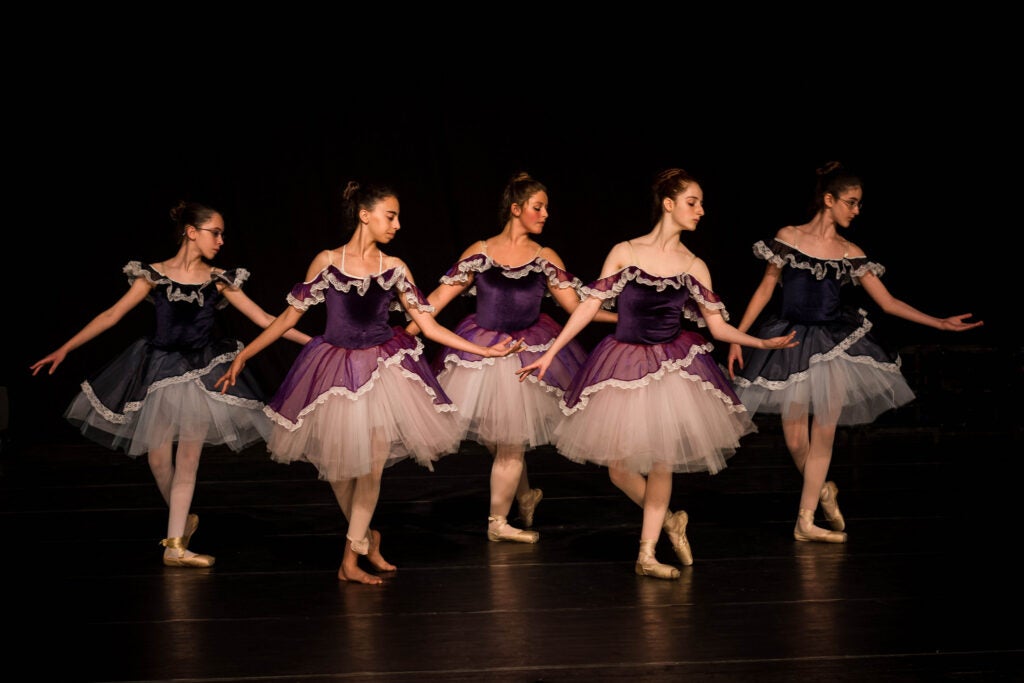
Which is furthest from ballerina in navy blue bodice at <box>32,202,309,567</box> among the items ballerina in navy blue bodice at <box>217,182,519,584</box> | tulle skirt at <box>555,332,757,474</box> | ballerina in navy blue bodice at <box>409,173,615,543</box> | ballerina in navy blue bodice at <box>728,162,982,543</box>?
ballerina in navy blue bodice at <box>728,162,982,543</box>

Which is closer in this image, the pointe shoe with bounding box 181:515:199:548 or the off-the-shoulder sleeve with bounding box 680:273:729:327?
the off-the-shoulder sleeve with bounding box 680:273:729:327

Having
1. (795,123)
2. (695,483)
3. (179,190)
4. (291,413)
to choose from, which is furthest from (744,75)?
(291,413)

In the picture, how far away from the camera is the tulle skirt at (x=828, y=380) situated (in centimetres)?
375

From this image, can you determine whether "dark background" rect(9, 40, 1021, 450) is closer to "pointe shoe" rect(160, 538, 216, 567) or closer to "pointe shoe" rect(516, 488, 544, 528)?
"pointe shoe" rect(516, 488, 544, 528)

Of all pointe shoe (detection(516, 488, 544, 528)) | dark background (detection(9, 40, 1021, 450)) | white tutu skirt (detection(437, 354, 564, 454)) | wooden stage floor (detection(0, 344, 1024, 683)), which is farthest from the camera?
dark background (detection(9, 40, 1021, 450))

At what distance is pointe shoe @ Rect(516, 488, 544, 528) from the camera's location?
4.07 m

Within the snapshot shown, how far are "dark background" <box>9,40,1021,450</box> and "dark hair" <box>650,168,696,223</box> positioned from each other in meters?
3.06

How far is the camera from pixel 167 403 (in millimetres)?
3619

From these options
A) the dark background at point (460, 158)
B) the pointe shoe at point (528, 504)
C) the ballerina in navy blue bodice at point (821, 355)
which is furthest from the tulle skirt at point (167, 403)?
the dark background at point (460, 158)

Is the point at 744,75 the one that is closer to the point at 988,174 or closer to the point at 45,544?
the point at 988,174

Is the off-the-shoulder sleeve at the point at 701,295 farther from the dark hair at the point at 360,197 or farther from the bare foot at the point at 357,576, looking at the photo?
the bare foot at the point at 357,576

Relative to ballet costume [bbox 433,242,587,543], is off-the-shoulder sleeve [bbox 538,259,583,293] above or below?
above

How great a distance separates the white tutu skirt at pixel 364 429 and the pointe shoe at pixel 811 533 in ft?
4.13

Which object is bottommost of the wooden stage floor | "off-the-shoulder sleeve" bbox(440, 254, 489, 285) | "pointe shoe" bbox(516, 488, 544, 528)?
the wooden stage floor
